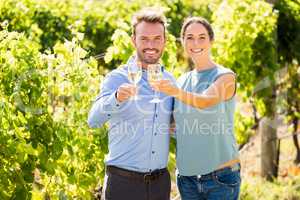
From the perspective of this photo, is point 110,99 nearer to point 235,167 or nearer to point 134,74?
point 134,74

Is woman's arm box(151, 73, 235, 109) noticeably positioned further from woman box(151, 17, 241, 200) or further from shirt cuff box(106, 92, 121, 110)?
shirt cuff box(106, 92, 121, 110)

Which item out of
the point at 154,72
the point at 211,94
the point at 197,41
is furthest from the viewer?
the point at 197,41

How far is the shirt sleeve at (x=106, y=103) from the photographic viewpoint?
2.92 meters

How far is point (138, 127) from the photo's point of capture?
303 cm

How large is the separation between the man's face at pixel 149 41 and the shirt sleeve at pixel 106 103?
160mm

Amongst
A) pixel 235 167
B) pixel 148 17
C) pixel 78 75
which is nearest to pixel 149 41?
pixel 148 17

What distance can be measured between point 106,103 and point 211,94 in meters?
0.55

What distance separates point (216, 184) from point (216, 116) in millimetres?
356

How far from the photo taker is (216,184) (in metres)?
3.23

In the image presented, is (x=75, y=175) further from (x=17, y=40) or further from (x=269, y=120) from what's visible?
(x=269, y=120)

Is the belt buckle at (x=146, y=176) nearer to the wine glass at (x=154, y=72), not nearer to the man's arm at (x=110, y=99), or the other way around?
the man's arm at (x=110, y=99)

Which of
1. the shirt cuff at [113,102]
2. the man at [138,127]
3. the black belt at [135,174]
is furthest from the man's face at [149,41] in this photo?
the black belt at [135,174]

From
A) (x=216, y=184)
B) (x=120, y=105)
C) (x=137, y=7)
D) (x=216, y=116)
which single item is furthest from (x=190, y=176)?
(x=137, y=7)

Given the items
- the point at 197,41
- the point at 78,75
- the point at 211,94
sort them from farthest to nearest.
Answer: the point at 78,75 < the point at 197,41 < the point at 211,94
